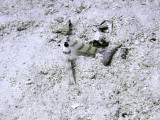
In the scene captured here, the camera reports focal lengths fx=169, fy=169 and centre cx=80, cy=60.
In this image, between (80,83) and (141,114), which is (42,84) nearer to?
(80,83)

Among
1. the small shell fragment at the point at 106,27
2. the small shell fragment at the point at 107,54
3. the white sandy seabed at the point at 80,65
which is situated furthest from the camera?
the small shell fragment at the point at 106,27

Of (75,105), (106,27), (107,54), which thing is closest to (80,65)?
(107,54)

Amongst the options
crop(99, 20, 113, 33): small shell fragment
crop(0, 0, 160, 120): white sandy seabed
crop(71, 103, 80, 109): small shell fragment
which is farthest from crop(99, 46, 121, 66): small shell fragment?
crop(71, 103, 80, 109): small shell fragment

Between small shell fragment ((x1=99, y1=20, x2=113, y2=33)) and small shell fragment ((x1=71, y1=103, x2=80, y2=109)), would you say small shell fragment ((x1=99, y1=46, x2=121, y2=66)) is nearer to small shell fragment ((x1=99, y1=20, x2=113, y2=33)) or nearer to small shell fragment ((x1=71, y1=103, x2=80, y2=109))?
small shell fragment ((x1=99, y1=20, x2=113, y2=33))

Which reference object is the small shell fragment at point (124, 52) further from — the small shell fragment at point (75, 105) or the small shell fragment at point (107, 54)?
the small shell fragment at point (75, 105)

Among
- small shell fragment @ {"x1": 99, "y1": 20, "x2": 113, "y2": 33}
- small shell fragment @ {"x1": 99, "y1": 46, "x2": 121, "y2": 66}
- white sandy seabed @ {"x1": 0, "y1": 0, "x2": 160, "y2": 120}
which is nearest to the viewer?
white sandy seabed @ {"x1": 0, "y1": 0, "x2": 160, "y2": 120}

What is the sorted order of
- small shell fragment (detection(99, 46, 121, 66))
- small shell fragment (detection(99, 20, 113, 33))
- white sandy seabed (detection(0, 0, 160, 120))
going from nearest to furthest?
white sandy seabed (detection(0, 0, 160, 120)), small shell fragment (detection(99, 46, 121, 66)), small shell fragment (detection(99, 20, 113, 33))

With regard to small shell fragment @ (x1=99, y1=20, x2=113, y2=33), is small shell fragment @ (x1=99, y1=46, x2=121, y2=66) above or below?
below

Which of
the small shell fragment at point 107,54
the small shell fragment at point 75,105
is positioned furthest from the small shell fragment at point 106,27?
the small shell fragment at point 75,105
